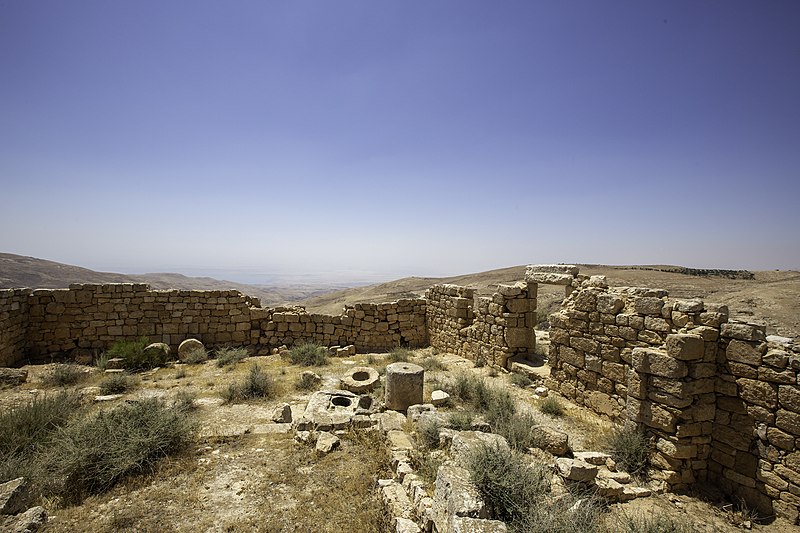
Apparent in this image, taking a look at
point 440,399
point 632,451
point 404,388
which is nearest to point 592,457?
point 632,451

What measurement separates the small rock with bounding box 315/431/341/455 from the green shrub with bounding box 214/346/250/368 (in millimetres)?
6169

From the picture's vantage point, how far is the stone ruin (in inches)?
186

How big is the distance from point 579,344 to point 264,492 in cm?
643

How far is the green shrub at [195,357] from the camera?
1104 cm

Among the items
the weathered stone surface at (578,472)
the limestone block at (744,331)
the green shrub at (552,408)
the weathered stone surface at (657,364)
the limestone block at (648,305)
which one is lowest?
the green shrub at (552,408)

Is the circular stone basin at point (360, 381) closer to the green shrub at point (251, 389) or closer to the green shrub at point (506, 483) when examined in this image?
the green shrub at point (251, 389)

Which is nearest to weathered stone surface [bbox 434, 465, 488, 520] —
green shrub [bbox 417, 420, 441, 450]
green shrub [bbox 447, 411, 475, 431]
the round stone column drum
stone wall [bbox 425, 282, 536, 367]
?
green shrub [bbox 417, 420, 441, 450]

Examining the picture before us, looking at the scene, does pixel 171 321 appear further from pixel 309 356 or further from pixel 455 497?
pixel 455 497

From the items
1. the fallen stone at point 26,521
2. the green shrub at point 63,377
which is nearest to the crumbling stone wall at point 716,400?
the fallen stone at point 26,521

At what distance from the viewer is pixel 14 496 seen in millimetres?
3914

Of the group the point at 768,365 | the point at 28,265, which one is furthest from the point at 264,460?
the point at 28,265

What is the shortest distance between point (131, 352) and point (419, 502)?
10.1m

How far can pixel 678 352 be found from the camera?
5129mm

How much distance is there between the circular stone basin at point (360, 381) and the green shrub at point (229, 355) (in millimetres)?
4128
